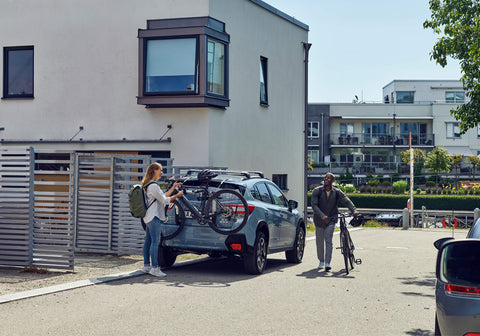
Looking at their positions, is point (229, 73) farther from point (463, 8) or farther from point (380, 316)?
point (380, 316)

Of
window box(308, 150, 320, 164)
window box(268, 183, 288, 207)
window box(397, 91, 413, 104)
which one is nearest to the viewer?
window box(268, 183, 288, 207)

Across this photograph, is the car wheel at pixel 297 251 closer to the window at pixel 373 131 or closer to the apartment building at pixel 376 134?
the apartment building at pixel 376 134

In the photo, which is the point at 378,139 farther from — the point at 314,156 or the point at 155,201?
the point at 155,201

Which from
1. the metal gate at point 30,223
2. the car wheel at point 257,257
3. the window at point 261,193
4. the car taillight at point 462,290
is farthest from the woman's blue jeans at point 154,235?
the car taillight at point 462,290

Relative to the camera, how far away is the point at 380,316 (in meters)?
8.78

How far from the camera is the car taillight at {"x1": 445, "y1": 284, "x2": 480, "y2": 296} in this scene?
212 inches

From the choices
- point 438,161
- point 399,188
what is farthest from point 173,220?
point 438,161

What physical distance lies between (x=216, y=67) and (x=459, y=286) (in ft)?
54.6

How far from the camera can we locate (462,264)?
218 inches

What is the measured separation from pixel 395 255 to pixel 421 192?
160 feet

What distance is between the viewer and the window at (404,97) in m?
85.6

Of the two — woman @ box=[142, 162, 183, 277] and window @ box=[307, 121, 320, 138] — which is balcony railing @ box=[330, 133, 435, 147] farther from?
woman @ box=[142, 162, 183, 277]

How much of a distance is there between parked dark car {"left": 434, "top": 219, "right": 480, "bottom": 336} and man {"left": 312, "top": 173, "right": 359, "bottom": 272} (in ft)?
26.4

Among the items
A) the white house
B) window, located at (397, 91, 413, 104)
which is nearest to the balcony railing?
window, located at (397, 91, 413, 104)
